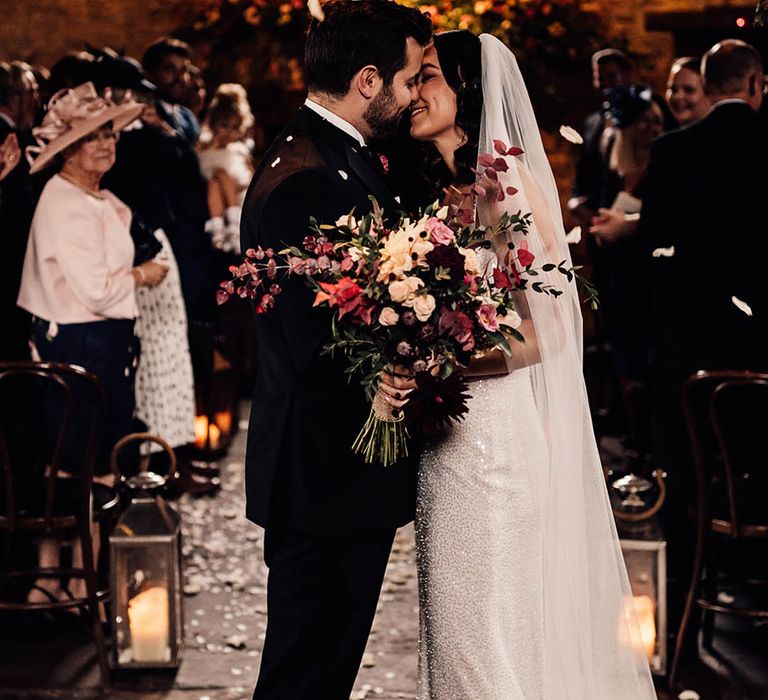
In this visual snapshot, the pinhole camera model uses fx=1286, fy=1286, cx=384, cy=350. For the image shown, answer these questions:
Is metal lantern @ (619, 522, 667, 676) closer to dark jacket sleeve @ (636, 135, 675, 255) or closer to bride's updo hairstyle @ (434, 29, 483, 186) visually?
dark jacket sleeve @ (636, 135, 675, 255)

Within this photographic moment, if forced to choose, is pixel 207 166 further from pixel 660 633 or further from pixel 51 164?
pixel 660 633

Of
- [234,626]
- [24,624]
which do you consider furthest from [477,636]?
[24,624]

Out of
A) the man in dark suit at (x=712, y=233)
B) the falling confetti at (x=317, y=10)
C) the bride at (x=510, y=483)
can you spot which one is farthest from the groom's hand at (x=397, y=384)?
the man in dark suit at (x=712, y=233)

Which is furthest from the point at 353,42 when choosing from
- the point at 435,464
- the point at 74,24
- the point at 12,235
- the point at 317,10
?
the point at 74,24

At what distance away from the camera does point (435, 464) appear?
2.96m

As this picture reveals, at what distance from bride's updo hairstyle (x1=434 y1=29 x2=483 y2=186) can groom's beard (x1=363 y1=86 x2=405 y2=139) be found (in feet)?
0.90

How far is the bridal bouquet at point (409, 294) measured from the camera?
246 centimetres

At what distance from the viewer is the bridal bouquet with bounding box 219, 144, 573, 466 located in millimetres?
2461

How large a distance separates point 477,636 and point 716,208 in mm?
2094

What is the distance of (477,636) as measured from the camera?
2.93m

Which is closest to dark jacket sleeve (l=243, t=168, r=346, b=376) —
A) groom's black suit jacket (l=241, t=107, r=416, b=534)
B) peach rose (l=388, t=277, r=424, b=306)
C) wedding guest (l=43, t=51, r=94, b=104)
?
groom's black suit jacket (l=241, t=107, r=416, b=534)

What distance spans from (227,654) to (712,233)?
217cm

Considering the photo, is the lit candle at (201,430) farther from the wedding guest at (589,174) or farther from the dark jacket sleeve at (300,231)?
the dark jacket sleeve at (300,231)

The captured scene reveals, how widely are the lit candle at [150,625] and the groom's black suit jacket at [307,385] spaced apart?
45.8 inches
